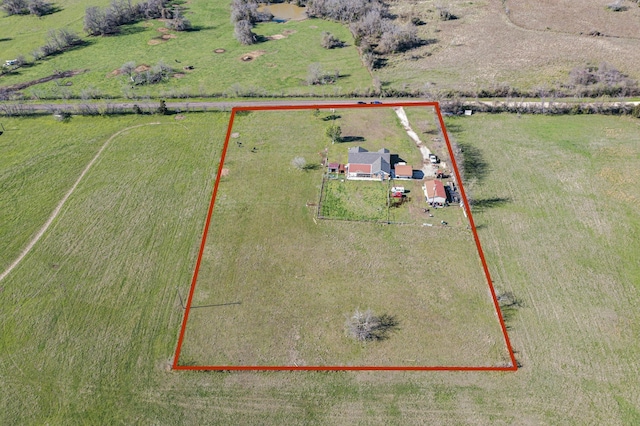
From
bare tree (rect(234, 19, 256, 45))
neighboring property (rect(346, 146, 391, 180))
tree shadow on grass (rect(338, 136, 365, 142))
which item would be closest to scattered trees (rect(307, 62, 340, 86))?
tree shadow on grass (rect(338, 136, 365, 142))

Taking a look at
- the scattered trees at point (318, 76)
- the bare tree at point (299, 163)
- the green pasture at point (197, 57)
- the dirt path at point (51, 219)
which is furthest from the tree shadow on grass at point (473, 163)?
the dirt path at point (51, 219)

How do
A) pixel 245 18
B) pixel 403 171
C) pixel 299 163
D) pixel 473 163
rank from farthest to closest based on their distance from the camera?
1. pixel 245 18
2. pixel 473 163
3. pixel 299 163
4. pixel 403 171

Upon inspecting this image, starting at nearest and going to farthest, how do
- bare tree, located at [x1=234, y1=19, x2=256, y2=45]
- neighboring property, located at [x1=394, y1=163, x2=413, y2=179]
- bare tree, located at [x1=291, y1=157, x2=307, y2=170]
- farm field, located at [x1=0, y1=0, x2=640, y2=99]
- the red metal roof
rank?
neighboring property, located at [x1=394, y1=163, x2=413, y2=179] → the red metal roof → bare tree, located at [x1=291, y1=157, x2=307, y2=170] → farm field, located at [x1=0, y1=0, x2=640, y2=99] → bare tree, located at [x1=234, y1=19, x2=256, y2=45]

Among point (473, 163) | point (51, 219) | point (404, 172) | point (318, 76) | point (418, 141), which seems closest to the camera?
point (51, 219)

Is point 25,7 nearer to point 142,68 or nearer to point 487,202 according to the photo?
point 142,68

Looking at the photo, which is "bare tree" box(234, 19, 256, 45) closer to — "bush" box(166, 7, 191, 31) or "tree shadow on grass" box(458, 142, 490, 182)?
"bush" box(166, 7, 191, 31)

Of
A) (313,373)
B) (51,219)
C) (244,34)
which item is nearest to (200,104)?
(244,34)
